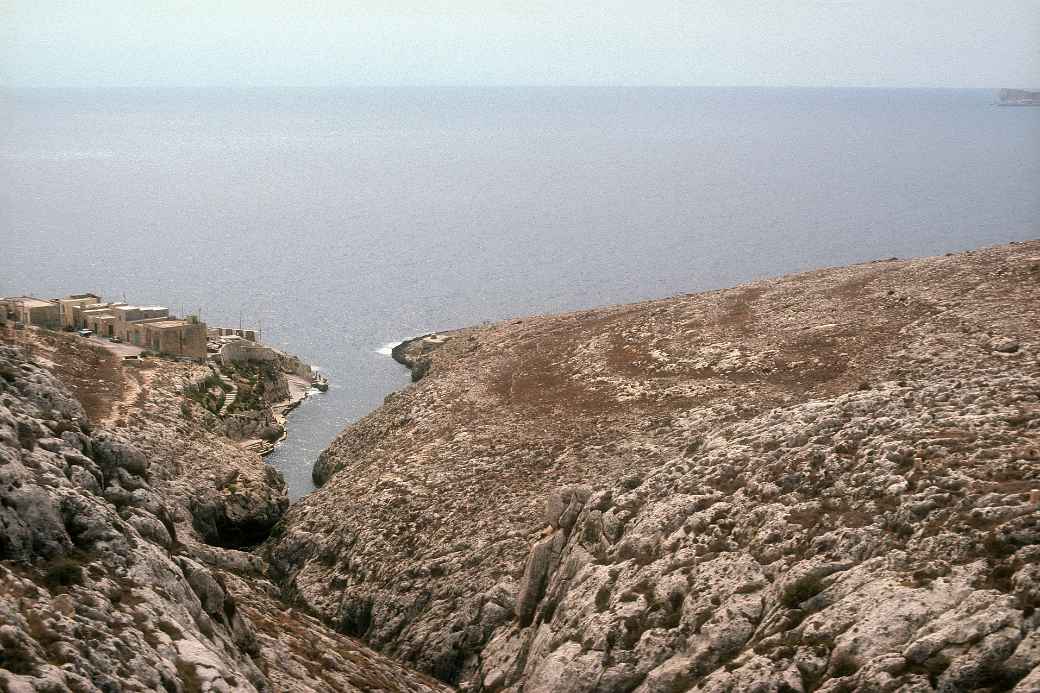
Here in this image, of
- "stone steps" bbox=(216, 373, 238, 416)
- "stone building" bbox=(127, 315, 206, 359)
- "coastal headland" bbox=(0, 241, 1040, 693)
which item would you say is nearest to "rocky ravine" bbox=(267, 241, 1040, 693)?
"coastal headland" bbox=(0, 241, 1040, 693)

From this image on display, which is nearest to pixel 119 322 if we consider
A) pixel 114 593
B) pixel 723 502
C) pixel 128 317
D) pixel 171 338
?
pixel 128 317

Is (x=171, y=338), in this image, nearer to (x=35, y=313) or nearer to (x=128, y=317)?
(x=128, y=317)

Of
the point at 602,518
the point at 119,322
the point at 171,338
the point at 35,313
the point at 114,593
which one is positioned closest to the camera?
the point at 114,593

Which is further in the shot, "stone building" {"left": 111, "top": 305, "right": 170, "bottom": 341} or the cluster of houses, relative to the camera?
"stone building" {"left": 111, "top": 305, "right": 170, "bottom": 341}

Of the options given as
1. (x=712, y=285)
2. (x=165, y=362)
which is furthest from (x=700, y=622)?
(x=712, y=285)

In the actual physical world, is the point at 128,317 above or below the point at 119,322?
above

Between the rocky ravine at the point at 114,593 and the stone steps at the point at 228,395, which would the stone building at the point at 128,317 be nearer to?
the stone steps at the point at 228,395

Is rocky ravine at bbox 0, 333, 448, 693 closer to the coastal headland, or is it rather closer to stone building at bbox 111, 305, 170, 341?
the coastal headland
